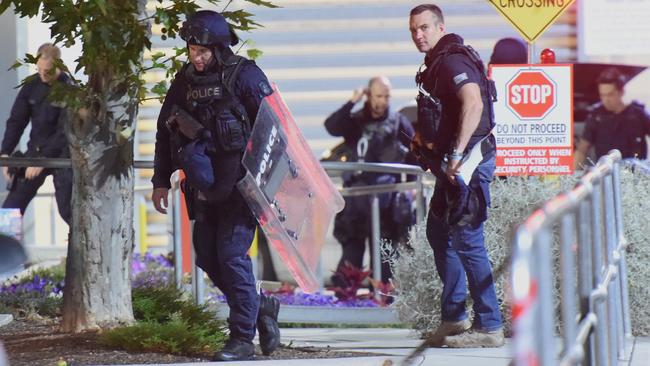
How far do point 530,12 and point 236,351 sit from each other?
312 cm

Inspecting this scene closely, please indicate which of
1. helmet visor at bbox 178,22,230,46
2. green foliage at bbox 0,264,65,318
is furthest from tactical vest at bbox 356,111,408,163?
helmet visor at bbox 178,22,230,46

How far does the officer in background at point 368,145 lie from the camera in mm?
11812

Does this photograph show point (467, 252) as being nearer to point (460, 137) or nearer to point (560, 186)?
point (460, 137)

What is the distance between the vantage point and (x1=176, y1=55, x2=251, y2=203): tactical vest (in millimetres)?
6914

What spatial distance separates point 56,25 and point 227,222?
4.46 ft

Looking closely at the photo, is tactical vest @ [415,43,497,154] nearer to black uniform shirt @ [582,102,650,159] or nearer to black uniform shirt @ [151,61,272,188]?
black uniform shirt @ [151,61,272,188]

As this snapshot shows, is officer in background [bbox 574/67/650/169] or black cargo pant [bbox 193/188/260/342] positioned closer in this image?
black cargo pant [bbox 193/188/260/342]

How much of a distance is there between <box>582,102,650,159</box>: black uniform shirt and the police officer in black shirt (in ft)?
17.5

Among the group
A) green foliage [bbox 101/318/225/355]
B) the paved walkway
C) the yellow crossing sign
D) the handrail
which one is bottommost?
the paved walkway

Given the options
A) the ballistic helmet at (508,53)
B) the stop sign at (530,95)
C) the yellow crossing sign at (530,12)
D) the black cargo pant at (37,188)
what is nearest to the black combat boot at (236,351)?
the stop sign at (530,95)

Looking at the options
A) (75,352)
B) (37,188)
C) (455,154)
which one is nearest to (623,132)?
(37,188)

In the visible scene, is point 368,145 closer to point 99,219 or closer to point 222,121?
point 99,219

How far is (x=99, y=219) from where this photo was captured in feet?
25.8

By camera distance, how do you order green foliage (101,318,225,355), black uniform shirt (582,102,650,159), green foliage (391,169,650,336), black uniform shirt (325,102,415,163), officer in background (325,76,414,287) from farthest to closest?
black uniform shirt (582,102,650,159), black uniform shirt (325,102,415,163), officer in background (325,76,414,287), green foliage (391,169,650,336), green foliage (101,318,225,355)
